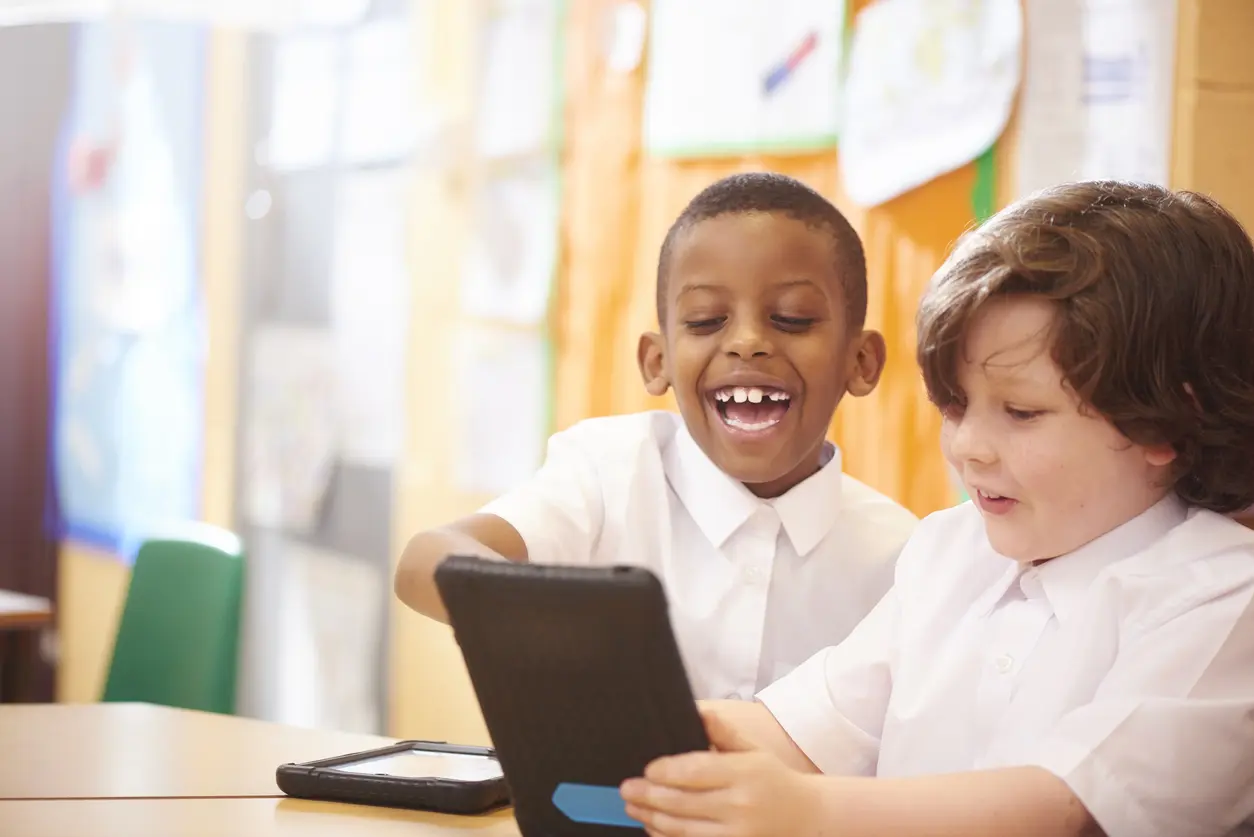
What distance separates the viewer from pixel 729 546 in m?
1.68

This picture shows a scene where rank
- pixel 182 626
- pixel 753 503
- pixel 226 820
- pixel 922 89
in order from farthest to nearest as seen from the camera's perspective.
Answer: pixel 182 626 < pixel 922 89 < pixel 753 503 < pixel 226 820

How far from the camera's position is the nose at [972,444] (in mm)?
1102

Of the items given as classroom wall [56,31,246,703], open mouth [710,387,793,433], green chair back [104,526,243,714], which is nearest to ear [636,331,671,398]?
open mouth [710,387,793,433]

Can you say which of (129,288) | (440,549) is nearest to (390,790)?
(440,549)

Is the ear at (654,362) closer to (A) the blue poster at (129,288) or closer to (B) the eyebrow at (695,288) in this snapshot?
(B) the eyebrow at (695,288)

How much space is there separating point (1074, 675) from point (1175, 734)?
11 centimetres

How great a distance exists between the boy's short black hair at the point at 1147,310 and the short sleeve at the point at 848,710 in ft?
0.95

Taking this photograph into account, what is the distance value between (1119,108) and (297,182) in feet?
7.61

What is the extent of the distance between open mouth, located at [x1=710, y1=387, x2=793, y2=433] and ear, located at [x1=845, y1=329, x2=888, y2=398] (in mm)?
112

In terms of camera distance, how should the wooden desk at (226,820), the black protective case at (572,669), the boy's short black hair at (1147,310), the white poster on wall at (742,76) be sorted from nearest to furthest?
the black protective case at (572,669)
the boy's short black hair at (1147,310)
the wooden desk at (226,820)
the white poster on wall at (742,76)

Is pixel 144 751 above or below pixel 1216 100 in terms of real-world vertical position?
below

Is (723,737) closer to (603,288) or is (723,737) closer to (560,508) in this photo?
(560,508)

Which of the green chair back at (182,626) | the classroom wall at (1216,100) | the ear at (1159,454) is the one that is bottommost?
the green chair back at (182,626)

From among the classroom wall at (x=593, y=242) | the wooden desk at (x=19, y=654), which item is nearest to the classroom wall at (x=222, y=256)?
the classroom wall at (x=593, y=242)
